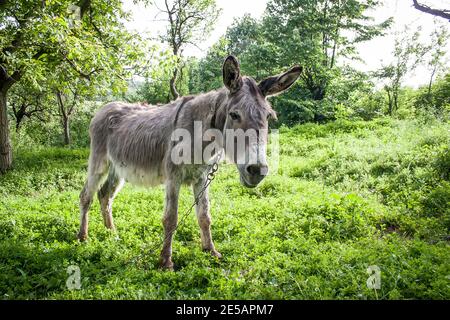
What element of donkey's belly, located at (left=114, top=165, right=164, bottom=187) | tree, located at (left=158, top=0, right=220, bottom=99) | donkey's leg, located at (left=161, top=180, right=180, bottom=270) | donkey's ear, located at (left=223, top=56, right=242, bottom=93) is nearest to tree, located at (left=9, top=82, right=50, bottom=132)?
tree, located at (left=158, top=0, right=220, bottom=99)

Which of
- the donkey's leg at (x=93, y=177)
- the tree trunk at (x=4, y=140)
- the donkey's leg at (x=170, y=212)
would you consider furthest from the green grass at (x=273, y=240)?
the tree trunk at (x=4, y=140)

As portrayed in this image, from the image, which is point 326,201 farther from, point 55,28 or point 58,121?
point 58,121

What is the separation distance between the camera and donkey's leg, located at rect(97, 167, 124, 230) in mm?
5906

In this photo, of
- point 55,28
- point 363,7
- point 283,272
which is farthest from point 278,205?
point 363,7

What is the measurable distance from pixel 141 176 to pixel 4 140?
10453mm

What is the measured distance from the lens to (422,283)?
3.53m

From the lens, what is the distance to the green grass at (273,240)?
3.66 meters

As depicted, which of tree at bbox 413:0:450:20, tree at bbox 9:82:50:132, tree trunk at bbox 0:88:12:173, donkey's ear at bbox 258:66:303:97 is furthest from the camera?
tree at bbox 9:82:50:132

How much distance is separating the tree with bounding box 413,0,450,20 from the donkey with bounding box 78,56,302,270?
4718 mm

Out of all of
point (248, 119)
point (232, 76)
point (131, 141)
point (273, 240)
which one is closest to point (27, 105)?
point (131, 141)

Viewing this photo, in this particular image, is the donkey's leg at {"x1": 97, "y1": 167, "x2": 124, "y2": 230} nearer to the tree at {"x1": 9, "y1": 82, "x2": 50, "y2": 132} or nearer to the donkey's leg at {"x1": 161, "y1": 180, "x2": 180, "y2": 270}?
the donkey's leg at {"x1": 161, "y1": 180, "x2": 180, "y2": 270}

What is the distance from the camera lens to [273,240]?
5016mm

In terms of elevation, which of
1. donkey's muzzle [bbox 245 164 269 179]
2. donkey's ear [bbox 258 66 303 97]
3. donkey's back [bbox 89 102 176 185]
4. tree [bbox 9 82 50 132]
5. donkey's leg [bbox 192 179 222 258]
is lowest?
donkey's leg [bbox 192 179 222 258]

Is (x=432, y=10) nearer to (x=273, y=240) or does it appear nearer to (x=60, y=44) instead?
(x=273, y=240)
